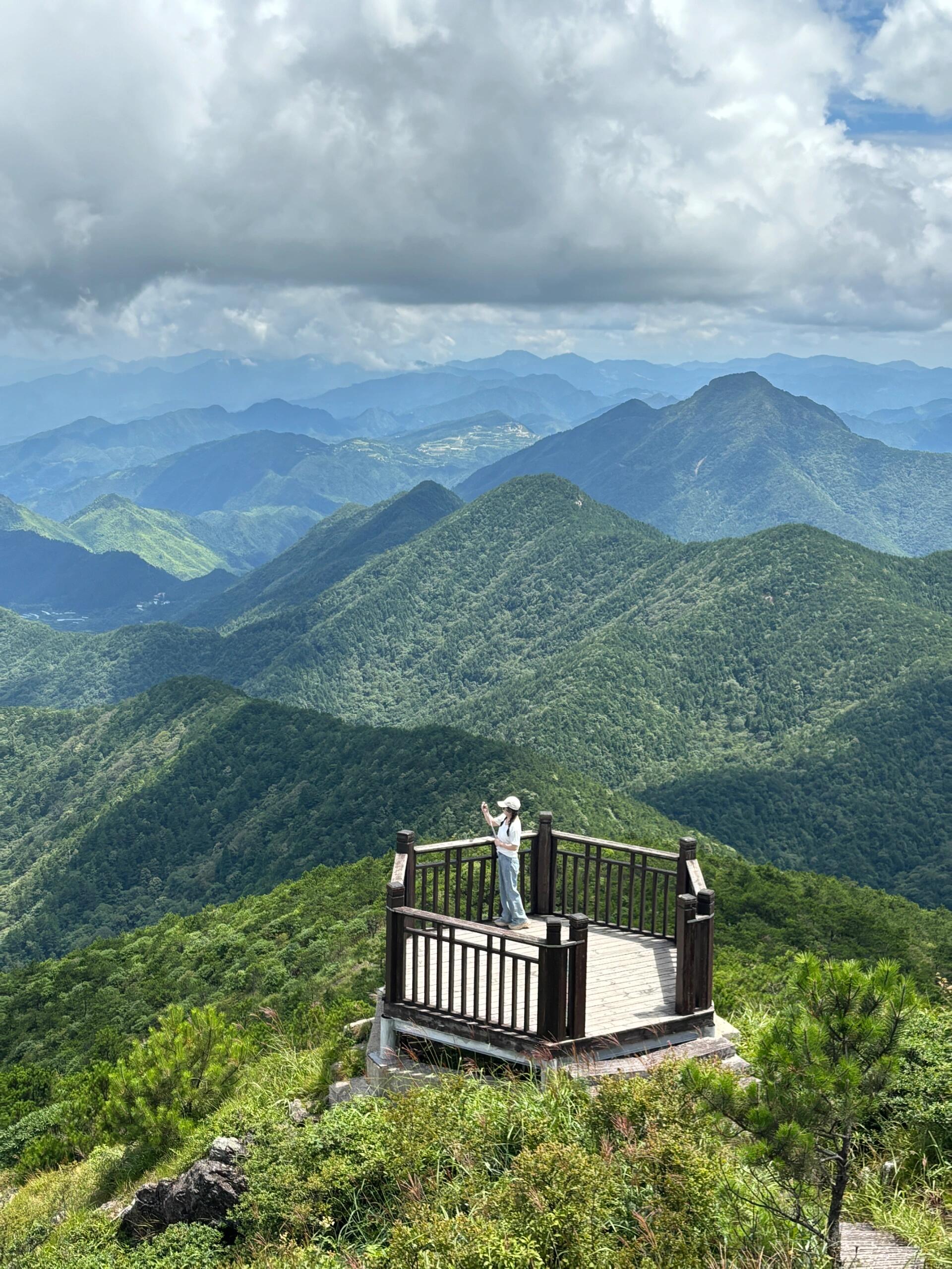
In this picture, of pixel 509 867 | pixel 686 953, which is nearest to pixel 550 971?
pixel 686 953

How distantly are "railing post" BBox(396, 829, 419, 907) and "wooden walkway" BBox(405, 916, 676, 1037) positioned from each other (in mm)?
855

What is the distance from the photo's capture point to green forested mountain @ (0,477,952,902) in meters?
93.8

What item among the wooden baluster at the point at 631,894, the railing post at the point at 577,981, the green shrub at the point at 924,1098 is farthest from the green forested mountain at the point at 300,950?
the railing post at the point at 577,981

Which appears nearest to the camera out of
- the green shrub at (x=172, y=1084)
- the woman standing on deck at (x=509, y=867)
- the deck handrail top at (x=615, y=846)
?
the woman standing on deck at (x=509, y=867)

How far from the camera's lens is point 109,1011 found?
34625mm

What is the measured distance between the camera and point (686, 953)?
1238cm

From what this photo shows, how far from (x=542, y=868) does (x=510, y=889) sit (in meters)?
1.32

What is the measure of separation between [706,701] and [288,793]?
6184cm

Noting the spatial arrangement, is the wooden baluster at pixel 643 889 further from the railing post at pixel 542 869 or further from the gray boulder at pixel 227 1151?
the gray boulder at pixel 227 1151

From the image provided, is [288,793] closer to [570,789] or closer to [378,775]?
[378,775]

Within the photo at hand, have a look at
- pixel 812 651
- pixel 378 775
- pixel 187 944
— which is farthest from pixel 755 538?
pixel 187 944

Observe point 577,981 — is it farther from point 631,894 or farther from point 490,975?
point 631,894

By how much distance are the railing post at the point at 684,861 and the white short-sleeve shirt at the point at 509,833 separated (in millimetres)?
2293

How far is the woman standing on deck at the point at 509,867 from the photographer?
14430 millimetres
